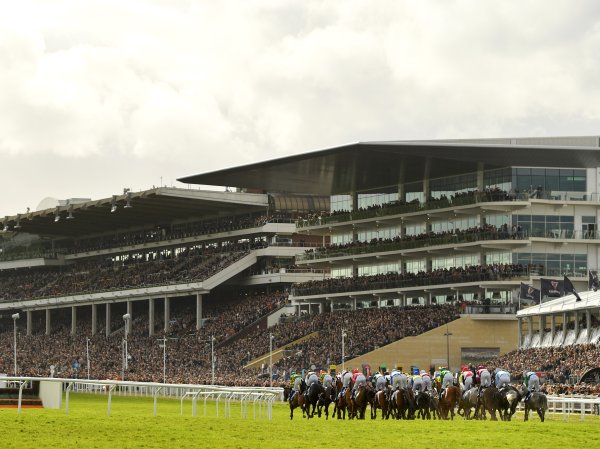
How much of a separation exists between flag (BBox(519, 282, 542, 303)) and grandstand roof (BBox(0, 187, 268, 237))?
1202 inches

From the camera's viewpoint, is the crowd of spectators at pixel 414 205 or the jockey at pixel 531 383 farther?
the crowd of spectators at pixel 414 205

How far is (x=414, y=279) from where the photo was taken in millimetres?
76062

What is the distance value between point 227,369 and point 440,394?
43.8 metres

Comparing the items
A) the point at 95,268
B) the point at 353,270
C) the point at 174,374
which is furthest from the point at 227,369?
the point at 95,268

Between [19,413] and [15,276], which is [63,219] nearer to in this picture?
[15,276]

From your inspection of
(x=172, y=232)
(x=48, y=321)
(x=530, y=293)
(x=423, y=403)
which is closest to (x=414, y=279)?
(x=530, y=293)

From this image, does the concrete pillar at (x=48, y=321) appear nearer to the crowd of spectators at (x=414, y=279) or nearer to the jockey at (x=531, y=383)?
Result: the crowd of spectators at (x=414, y=279)

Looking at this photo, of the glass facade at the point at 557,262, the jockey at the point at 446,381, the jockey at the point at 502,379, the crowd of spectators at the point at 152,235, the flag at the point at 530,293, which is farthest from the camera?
the crowd of spectators at the point at 152,235

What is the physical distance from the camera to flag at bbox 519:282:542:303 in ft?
210

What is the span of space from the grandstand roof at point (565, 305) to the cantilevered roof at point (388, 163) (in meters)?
8.26

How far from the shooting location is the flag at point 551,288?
204ft

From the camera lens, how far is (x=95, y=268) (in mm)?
108750

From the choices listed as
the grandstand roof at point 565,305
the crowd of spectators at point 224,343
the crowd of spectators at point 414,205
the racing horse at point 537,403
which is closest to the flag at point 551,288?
the grandstand roof at point 565,305

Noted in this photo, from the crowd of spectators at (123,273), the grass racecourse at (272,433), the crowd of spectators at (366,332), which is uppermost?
the crowd of spectators at (123,273)
